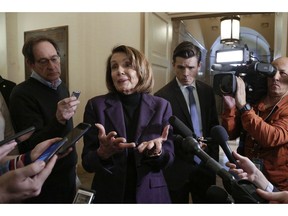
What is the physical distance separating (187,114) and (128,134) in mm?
408

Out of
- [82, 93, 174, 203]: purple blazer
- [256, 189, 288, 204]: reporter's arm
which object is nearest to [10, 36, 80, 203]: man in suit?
[82, 93, 174, 203]: purple blazer

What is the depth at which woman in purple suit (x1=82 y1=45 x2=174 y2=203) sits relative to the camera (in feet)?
3.07

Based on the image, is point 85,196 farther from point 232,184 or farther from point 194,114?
point 194,114

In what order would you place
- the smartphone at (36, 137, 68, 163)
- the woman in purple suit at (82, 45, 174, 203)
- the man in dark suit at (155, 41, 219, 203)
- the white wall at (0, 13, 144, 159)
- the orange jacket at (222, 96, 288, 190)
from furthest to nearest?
1. the white wall at (0, 13, 144, 159)
2. the man in dark suit at (155, 41, 219, 203)
3. the orange jacket at (222, 96, 288, 190)
4. the woman in purple suit at (82, 45, 174, 203)
5. the smartphone at (36, 137, 68, 163)

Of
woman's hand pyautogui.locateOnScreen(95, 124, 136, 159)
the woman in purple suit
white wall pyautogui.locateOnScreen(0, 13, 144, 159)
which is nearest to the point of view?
woman's hand pyautogui.locateOnScreen(95, 124, 136, 159)

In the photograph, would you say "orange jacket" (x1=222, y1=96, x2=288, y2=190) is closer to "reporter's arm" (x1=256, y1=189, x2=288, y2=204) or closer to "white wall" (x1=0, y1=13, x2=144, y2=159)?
"reporter's arm" (x1=256, y1=189, x2=288, y2=204)

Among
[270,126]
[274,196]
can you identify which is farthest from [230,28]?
[274,196]

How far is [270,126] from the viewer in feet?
3.46

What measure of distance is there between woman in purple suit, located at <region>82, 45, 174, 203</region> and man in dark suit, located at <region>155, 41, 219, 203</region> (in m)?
0.27

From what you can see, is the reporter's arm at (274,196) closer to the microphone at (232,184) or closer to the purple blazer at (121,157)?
the microphone at (232,184)

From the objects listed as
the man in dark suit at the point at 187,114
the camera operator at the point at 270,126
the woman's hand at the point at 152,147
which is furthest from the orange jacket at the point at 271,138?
the woman's hand at the point at 152,147

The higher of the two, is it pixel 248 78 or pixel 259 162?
pixel 248 78

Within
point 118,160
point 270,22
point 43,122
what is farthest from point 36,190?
point 270,22
